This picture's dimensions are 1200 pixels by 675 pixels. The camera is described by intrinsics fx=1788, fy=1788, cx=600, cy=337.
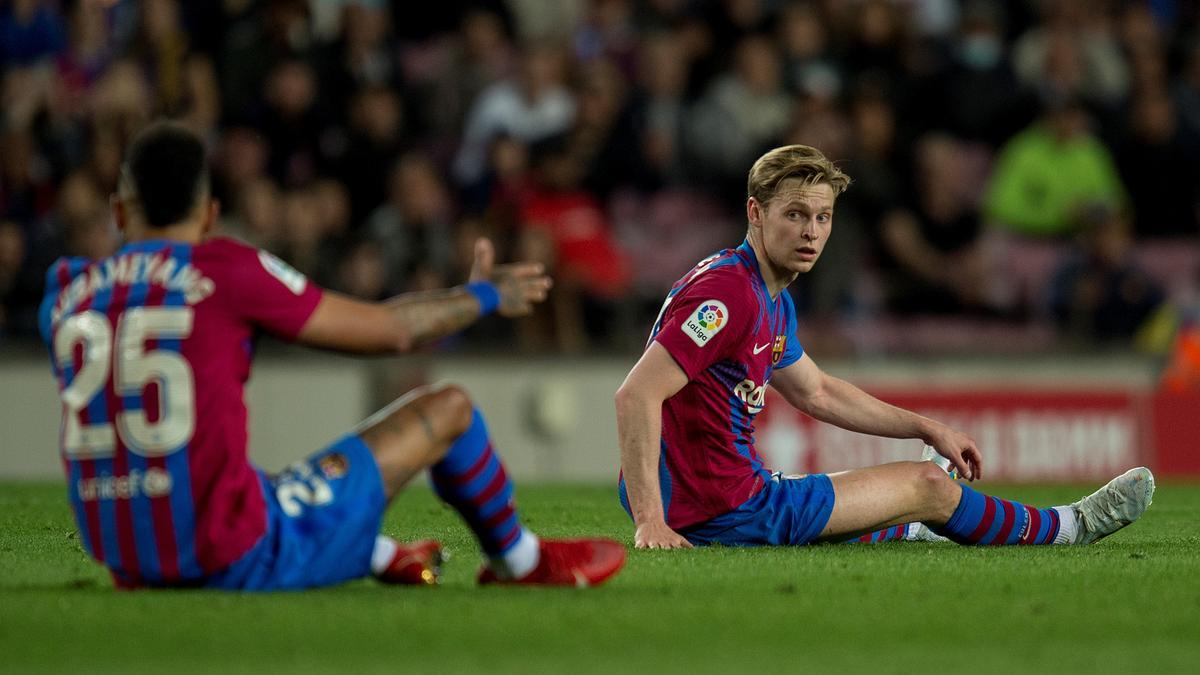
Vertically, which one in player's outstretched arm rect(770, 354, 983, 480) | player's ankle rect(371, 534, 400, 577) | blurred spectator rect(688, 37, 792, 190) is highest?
blurred spectator rect(688, 37, 792, 190)

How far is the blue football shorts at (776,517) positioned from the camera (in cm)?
670

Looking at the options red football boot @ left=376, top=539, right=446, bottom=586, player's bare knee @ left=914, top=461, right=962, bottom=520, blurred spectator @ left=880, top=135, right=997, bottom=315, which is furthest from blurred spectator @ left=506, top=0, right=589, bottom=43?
red football boot @ left=376, top=539, right=446, bottom=586

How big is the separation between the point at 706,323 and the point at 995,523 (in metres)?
1.44

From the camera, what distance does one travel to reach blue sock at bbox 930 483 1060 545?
680 cm

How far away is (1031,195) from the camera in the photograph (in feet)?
47.8

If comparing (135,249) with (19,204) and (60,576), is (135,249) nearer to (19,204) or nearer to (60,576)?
(60,576)

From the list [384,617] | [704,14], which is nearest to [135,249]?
[384,617]

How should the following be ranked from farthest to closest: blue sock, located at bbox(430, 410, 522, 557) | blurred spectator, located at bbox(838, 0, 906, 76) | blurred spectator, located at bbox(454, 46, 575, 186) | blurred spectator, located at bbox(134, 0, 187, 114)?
blurred spectator, located at bbox(838, 0, 906, 76), blurred spectator, located at bbox(134, 0, 187, 114), blurred spectator, located at bbox(454, 46, 575, 186), blue sock, located at bbox(430, 410, 522, 557)

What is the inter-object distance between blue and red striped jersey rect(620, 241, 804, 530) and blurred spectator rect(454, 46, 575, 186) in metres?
7.99

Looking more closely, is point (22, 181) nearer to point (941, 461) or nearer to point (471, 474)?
point (941, 461)

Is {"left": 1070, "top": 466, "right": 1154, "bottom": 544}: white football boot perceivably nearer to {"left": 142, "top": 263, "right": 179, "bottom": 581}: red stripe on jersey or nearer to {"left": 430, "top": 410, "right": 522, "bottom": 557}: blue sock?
{"left": 430, "top": 410, "right": 522, "bottom": 557}: blue sock

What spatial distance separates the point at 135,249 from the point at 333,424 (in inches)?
356

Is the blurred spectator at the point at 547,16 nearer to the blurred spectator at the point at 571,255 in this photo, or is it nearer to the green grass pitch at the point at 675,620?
the blurred spectator at the point at 571,255

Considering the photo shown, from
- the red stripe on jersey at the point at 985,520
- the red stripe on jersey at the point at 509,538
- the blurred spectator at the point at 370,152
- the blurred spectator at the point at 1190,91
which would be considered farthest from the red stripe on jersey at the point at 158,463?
the blurred spectator at the point at 1190,91
